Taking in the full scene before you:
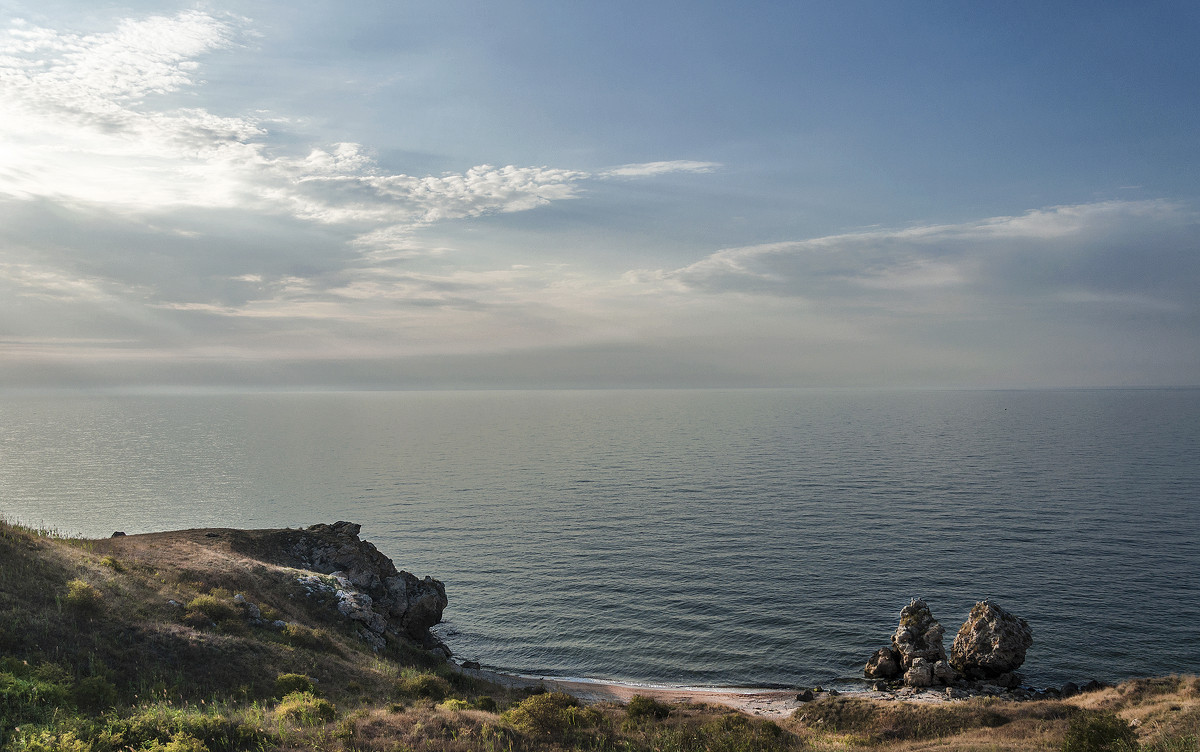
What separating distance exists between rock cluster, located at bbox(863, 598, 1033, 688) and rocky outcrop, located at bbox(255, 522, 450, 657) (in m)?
34.5

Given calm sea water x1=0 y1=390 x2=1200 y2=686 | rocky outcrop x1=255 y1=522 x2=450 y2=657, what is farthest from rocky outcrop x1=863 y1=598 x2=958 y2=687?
rocky outcrop x1=255 y1=522 x2=450 y2=657

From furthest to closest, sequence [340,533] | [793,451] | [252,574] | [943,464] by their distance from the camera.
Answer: [793,451] → [943,464] → [340,533] → [252,574]

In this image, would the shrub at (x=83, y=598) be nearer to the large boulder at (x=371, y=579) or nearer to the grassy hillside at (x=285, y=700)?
the grassy hillside at (x=285, y=700)

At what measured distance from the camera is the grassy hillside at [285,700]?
20156 millimetres

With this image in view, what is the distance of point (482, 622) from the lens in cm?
5394

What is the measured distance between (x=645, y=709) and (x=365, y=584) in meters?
28.5

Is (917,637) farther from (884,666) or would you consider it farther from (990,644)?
(990,644)

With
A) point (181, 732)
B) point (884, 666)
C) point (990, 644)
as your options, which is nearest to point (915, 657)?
point (884, 666)

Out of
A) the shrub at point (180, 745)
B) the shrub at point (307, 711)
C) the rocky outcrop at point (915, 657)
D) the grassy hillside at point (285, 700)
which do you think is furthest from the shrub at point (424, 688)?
the rocky outcrop at point (915, 657)

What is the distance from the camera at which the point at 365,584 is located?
48.7 m

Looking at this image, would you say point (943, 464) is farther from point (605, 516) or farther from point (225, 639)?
point (225, 639)

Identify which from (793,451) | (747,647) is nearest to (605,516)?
(747,647)

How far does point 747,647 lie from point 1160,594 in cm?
3821

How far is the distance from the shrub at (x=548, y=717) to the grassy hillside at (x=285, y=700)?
0.28ft
